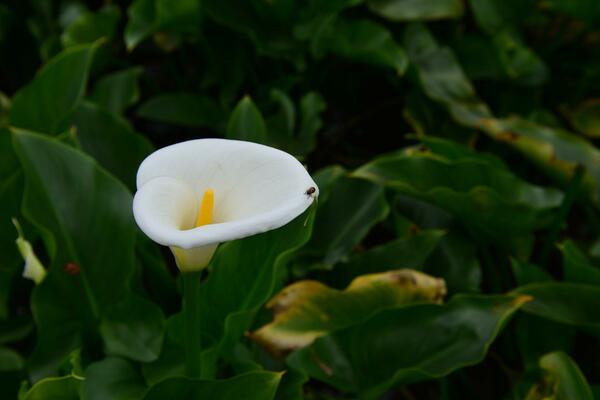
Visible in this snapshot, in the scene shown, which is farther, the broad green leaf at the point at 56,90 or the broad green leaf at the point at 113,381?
the broad green leaf at the point at 56,90

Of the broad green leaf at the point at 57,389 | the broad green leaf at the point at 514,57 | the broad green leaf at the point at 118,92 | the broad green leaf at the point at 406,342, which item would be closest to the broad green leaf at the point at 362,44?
the broad green leaf at the point at 514,57

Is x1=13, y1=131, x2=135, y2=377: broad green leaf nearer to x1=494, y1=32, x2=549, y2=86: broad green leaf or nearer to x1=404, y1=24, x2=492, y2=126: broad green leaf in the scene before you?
x1=404, y1=24, x2=492, y2=126: broad green leaf

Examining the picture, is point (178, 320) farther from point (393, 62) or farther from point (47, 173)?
point (393, 62)

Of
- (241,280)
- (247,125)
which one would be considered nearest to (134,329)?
(241,280)

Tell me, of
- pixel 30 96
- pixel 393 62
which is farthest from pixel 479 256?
pixel 30 96

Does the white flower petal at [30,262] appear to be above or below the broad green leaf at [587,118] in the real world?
above

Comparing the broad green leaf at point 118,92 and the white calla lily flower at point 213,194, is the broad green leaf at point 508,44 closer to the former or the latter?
the broad green leaf at point 118,92

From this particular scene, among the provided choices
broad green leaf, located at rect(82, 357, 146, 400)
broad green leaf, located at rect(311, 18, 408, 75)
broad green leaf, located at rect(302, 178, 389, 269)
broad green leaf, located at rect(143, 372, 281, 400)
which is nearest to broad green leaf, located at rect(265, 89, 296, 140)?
broad green leaf, located at rect(311, 18, 408, 75)
